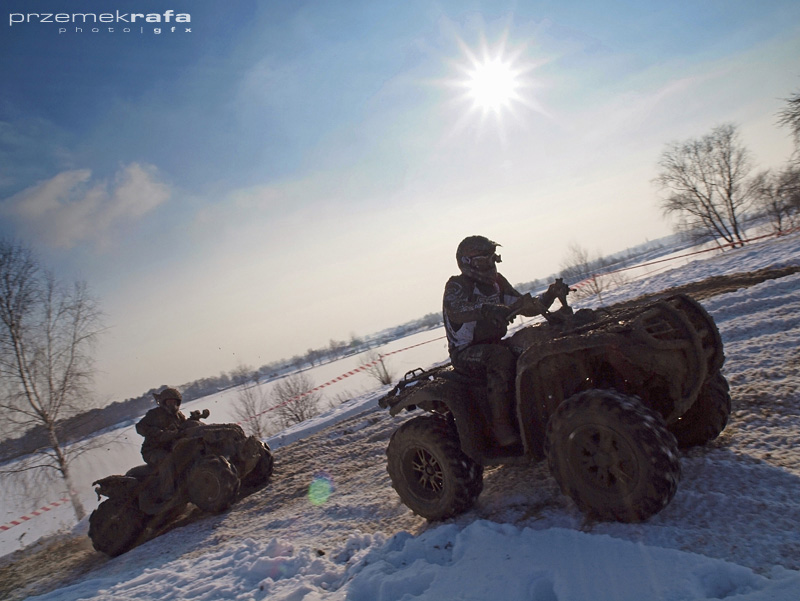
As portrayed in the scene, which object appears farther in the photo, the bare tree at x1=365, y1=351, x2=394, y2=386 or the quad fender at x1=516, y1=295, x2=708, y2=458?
the bare tree at x1=365, y1=351, x2=394, y2=386

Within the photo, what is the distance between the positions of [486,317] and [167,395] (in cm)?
684

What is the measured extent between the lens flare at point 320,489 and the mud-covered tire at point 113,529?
Answer: 268 centimetres

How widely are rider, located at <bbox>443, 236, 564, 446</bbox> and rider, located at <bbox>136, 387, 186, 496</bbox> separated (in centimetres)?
545

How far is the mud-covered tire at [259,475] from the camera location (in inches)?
312

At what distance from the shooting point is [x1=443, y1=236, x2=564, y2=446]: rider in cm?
364

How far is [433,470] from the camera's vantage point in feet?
13.2

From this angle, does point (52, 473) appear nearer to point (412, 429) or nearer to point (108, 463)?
point (108, 463)

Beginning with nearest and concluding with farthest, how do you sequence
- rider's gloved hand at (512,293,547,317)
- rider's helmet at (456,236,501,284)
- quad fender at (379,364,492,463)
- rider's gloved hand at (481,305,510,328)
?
rider's gloved hand at (512,293,547,317) < rider's gloved hand at (481,305,510,328) < quad fender at (379,364,492,463) < rider's helmet at (456,236,501,284)

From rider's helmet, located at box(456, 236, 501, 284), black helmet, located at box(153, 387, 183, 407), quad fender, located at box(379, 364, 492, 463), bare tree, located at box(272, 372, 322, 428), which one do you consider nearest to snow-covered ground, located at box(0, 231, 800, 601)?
quad fender, located at box(379, 364, 492, 463)

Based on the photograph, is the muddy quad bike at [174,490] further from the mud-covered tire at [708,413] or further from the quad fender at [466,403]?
the mud-covered tire at [708,413]

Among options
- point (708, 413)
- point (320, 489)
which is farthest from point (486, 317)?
point (320, 489)

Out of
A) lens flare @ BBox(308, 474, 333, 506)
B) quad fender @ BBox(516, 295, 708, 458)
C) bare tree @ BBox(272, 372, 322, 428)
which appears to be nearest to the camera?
quad fender @ BBox(516, 295, 708, 458)

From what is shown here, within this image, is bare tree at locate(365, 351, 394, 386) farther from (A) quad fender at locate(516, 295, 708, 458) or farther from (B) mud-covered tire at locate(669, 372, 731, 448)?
(A) quad fender at locate(516, 295, 708, 458)

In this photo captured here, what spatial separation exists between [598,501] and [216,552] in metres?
4.30
